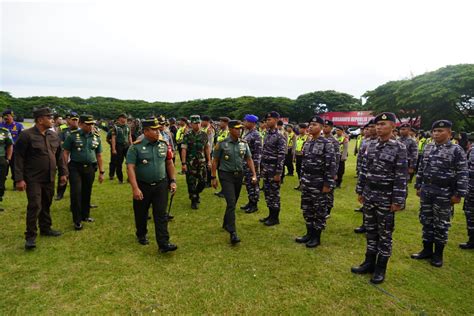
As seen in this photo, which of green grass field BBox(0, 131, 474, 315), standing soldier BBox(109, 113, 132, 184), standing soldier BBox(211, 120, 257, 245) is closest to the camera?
green grass field BBox(0, 131, 474, 315)

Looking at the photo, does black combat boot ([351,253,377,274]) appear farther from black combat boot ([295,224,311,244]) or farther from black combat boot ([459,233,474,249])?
black combat boot ([459,233,474,249])

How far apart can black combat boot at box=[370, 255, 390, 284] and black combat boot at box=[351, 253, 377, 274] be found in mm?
168

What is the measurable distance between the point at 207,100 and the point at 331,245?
83.5 m

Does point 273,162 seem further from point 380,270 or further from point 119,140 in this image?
point 119,140

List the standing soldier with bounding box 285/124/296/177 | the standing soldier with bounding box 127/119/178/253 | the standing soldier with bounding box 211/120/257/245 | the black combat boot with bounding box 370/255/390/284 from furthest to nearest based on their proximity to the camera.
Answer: the standing soldier with bounding box 285/124/296/177, the standing soldier with bounding box 211/120/257/245, the standing soldier with bounding box 127/119/178/253, the black combat boot with bounding box 370/255/390/284

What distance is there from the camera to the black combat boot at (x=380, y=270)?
384 cm

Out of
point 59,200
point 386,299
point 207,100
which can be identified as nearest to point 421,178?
point 386,299

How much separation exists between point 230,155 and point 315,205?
1.67 meters

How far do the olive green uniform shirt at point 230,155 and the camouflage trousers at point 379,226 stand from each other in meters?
2.14

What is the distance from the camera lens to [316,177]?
190 inches

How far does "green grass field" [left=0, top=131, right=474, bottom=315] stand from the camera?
Answer: 130 inches

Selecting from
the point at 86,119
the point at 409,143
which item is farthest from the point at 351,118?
the point at 86,119

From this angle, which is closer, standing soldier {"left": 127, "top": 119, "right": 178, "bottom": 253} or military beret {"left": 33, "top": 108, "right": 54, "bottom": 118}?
standing soldier {"left": 127, "top": 119, "right": 178, "bottom": 253}

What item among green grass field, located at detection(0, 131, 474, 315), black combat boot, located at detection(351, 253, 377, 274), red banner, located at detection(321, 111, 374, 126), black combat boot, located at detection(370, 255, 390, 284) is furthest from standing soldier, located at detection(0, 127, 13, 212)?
red banner, located at detection(321, 111, 374, 126)
